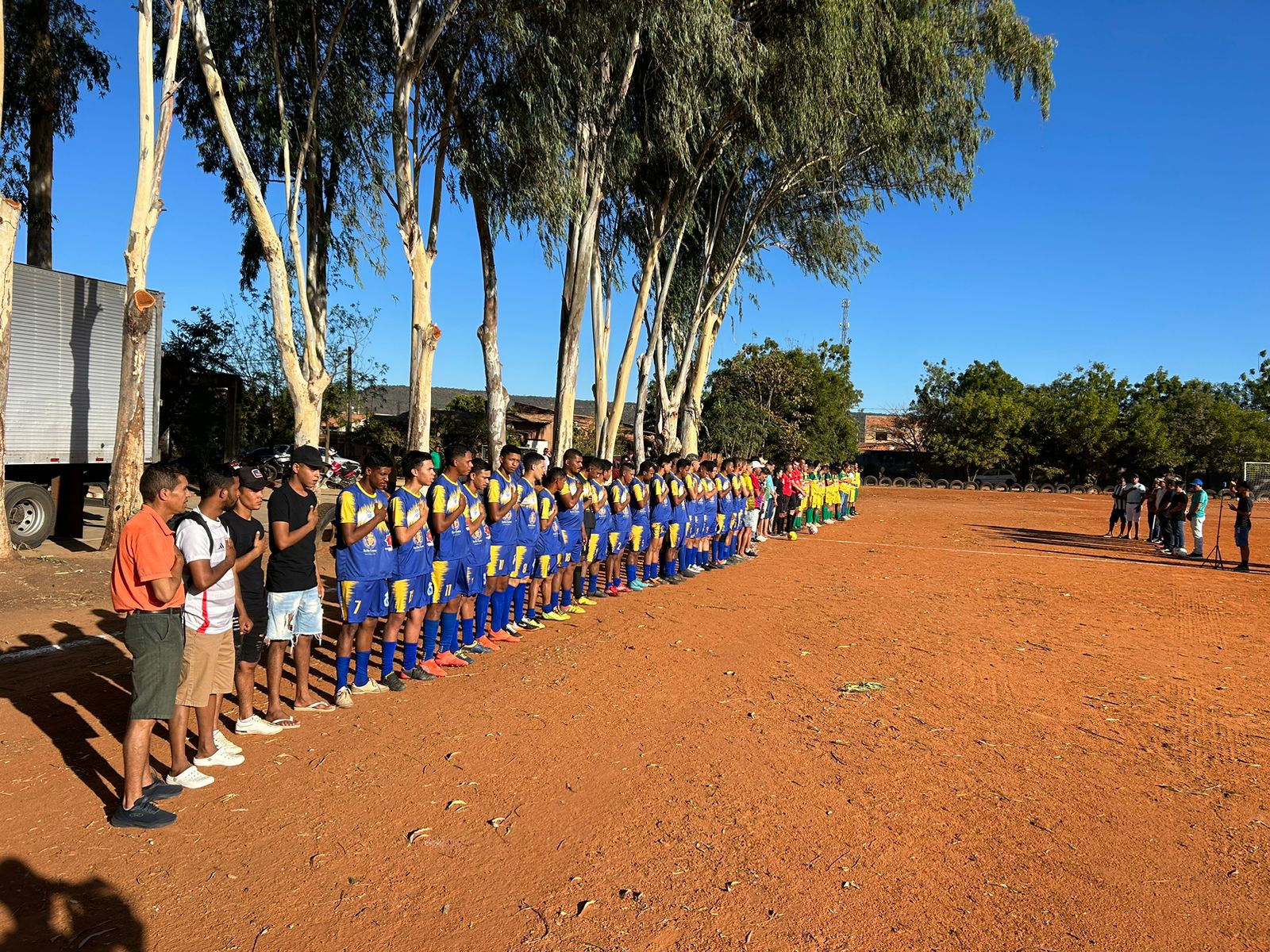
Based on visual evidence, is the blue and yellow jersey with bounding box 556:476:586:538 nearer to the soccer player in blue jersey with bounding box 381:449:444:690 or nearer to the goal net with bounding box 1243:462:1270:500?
the soccer player in blue jersey with bounding box 381:449:444:690

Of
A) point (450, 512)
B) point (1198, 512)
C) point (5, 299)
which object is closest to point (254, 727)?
point (450, 512)

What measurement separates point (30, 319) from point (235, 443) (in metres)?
9.73

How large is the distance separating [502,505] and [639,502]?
368cm

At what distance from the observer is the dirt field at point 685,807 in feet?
11.1

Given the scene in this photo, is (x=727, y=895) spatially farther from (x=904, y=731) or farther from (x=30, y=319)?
(x=30, y=319)

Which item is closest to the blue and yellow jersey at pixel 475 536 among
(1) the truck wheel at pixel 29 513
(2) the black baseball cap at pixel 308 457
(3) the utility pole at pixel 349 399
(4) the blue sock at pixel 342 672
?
(4) the blue sock at pixel 342 672

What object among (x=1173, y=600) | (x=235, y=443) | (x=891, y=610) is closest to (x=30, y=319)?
(x=235, y=443)

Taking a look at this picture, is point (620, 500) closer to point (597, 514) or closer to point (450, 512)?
point (597, 514)

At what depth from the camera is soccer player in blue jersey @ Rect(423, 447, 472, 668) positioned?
689 cm

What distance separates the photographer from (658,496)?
1173 cm

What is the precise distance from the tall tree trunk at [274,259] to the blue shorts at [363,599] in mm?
6506

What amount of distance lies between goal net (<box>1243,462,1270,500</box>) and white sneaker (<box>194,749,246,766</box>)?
165 feet

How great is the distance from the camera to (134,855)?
3.80m

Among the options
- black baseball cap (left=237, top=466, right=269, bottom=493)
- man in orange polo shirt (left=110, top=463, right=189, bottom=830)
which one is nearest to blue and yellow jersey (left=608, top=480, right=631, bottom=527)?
black baseball cap (left=237, top=466, right=269, bottom=493)
